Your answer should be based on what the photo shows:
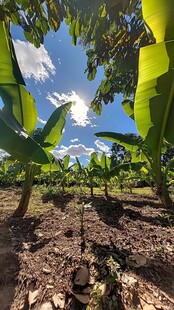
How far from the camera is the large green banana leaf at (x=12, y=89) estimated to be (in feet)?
8.38

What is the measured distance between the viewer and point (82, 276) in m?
1.45

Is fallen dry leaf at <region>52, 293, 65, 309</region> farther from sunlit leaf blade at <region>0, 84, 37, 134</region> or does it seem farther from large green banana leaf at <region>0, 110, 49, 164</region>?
sunlit leaf blade at <region>0, 84, 37, 134</region>

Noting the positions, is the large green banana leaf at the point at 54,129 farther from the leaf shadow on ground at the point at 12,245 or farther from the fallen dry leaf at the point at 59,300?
the fallen dry leaf at the point at 59,300

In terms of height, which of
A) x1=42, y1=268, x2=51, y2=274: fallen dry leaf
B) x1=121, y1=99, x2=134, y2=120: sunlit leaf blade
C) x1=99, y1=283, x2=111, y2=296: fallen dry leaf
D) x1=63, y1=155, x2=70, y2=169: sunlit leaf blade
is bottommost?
x1=99, y1=283, x2=111, y2=296: fallen dry leaf

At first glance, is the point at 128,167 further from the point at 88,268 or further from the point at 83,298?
the point at 83,298

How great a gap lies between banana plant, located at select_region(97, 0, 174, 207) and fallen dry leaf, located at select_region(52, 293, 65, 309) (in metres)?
2.28

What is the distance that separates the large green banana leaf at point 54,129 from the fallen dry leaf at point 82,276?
2.26 meters

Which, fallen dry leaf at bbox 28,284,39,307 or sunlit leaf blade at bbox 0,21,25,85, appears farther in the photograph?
sunlit leaf blade at bbox 0,21,25,85

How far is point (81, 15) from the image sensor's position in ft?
8.10

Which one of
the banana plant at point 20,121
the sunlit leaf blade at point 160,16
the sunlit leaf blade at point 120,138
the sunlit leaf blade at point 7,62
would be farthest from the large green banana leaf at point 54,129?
the sunlit leaf blade at point 160,16

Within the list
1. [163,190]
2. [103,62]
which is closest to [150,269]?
[163,190]

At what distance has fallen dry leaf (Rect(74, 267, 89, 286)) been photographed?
141cm

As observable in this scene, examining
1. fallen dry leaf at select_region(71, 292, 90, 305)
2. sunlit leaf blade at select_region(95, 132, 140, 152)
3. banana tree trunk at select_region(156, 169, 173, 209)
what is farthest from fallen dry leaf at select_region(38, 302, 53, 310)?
sunlit leaf blade at select_region(95, 132, 140, 152)

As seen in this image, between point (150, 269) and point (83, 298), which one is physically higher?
point (150, 269)
